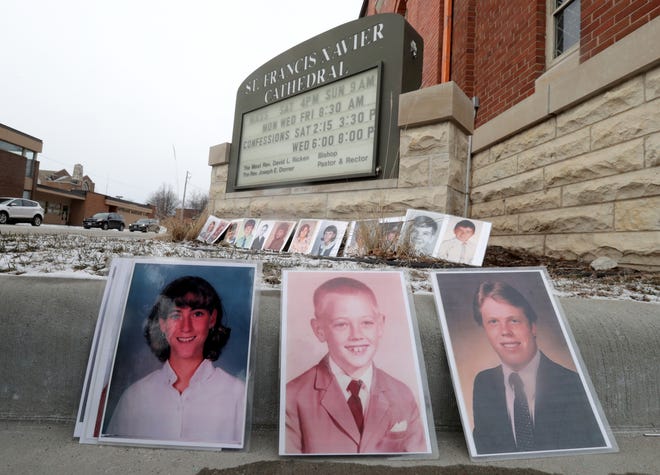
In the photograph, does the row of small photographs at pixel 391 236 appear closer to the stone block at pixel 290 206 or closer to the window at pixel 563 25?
the stone block at pixel 290 206

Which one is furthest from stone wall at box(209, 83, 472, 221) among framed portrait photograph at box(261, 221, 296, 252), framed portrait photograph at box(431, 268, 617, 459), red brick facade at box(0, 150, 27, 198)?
red brick facade at box(0, 150, 27, 198)

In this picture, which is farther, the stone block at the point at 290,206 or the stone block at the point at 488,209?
the stone block at the point at 290,206

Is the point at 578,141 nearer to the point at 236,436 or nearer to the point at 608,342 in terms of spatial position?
the point at 608,342

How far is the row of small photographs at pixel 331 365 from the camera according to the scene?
4.83 ft

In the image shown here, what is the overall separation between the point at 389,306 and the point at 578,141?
3370 mm

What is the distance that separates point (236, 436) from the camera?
1.46m

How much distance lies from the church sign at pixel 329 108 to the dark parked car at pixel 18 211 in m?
21.4

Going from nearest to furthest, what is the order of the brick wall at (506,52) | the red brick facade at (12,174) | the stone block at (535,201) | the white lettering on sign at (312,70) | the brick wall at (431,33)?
the stone block at (535,201), the brick wall at (506,52), the white lettering on sign at (312,70), the brick wall at (431,33), the red brick facade at (12,174)

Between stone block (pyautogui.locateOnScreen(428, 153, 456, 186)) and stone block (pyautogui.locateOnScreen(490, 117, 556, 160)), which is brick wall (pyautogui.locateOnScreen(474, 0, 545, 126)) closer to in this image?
stone block (pyautogui.locateOnScreen(490, 117, 556, 160))

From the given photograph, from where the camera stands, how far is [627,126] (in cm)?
333

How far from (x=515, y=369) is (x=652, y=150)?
2756 millimetres

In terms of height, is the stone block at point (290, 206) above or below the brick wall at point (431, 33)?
below

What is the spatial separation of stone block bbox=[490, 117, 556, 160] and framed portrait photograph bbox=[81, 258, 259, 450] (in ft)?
13.3

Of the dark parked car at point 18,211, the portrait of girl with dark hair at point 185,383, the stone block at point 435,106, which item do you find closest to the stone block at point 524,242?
the stone block at point 435,106
